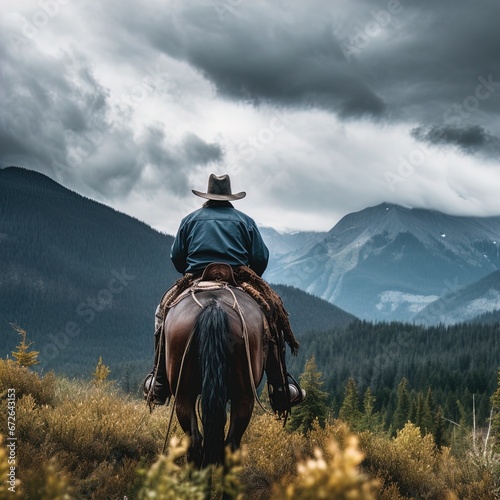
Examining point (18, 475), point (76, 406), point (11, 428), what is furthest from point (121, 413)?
point (18, 475)

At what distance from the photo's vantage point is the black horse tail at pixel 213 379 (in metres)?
5.07

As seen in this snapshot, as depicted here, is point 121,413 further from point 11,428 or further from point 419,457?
point 419,457

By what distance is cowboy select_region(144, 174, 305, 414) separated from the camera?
646cm

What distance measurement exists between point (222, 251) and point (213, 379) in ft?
6.25

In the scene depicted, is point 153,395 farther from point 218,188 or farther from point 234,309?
point 218,188

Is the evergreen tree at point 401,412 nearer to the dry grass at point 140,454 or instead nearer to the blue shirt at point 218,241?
the dry grass at point 140,454

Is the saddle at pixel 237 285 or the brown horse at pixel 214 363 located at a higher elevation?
the saddle at pixel 237 285

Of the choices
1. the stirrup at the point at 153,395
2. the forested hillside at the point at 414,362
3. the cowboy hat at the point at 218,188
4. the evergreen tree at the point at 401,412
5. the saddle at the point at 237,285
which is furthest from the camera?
the forested hillside at the point at 414,362

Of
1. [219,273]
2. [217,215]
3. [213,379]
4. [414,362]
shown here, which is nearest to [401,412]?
[414,362]

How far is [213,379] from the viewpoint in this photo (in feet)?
16.7

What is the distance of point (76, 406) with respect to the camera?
8.97m

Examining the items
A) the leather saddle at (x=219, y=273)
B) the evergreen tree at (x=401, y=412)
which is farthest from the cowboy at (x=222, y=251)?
the evergreen tree at (x=401, y=412)

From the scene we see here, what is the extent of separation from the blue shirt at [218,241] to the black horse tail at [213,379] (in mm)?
1422

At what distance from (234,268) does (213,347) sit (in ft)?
5.28
